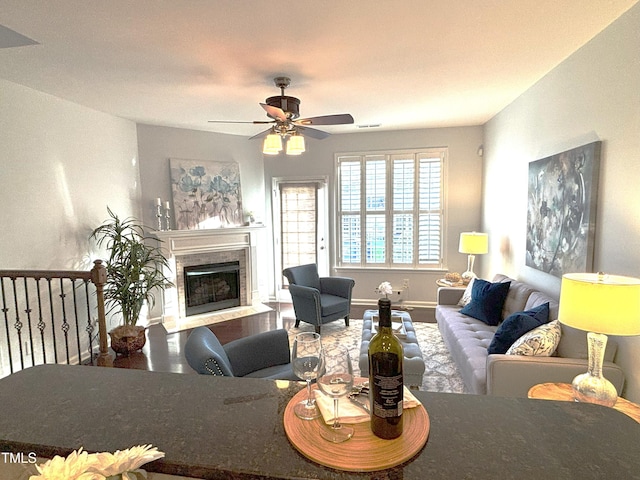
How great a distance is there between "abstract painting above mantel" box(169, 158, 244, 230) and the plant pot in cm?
164

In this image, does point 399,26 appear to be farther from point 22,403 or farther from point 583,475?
point 22,403

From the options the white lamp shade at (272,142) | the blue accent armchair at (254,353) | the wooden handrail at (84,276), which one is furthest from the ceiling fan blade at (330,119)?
the wooden handrail at (84,276)

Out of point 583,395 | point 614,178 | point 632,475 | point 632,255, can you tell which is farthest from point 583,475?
point 614,178

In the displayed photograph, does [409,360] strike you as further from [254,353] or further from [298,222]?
[298,222]

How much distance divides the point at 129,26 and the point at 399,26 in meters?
1.71

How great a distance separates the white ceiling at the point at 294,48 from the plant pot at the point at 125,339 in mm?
2502

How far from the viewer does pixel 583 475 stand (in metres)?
0.70

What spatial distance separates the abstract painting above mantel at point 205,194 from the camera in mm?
5090

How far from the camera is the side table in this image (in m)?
1.84

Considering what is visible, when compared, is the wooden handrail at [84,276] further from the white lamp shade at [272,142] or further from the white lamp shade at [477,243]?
the white lamp shade at [477,243]

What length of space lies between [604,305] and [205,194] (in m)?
4.84

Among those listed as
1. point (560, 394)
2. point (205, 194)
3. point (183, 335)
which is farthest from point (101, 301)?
point (560, 394)

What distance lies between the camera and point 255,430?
2.81 ft

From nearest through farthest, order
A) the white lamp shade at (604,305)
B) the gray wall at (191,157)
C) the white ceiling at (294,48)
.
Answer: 1. the white lamp shade at (604,305)
2. the white ceiling at (294,48)
3. the gray wall at (191,157)
